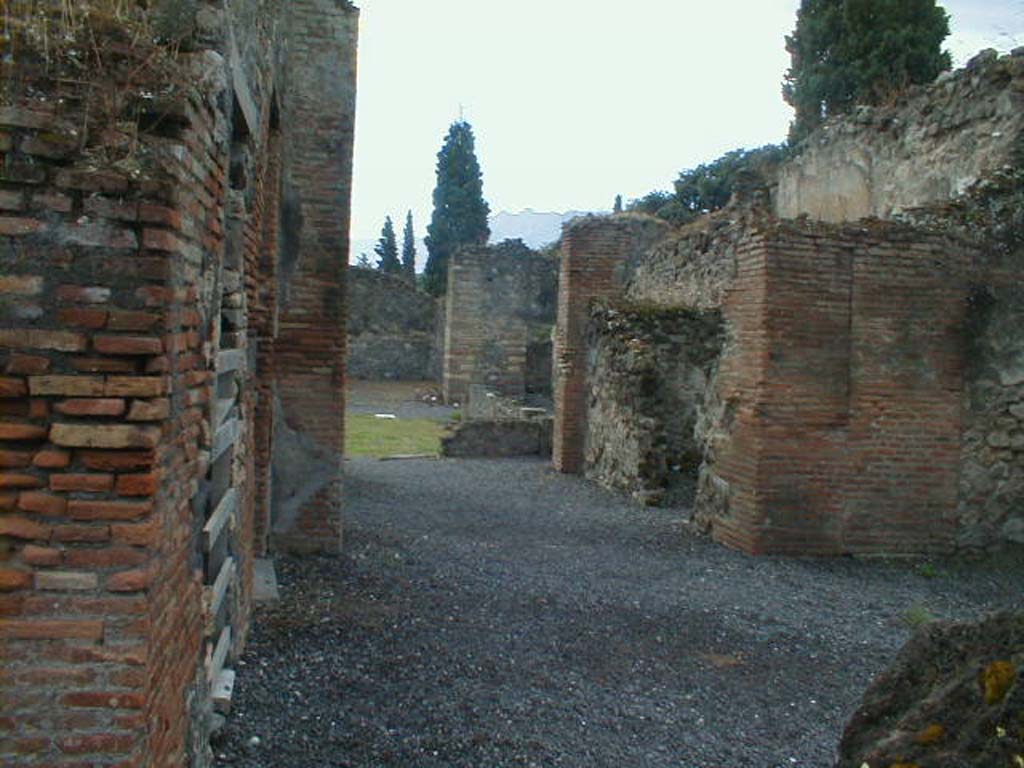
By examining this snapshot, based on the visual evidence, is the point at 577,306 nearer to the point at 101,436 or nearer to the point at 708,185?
the point at 101,436

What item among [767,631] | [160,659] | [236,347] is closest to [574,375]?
[767,631]

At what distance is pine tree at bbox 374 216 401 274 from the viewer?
57.0 meters

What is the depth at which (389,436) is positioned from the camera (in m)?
20.0

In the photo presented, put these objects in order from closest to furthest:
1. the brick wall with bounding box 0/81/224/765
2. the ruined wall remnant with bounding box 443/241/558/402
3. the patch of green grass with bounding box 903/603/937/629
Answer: the brick wall with bounding box 0/81/224/765 → the patch of green grass with bounding box 903/603/937/629 → the ruined wall remnant with bounding box 443/241/558/402

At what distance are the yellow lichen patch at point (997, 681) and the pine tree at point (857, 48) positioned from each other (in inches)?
950

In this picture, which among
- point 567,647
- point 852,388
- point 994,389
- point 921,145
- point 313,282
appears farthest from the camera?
point 921,145

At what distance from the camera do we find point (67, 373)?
2.67 meters

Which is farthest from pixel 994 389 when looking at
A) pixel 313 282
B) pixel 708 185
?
pixel 708 185

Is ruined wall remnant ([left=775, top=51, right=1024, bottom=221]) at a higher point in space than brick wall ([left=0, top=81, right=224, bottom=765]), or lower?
higher

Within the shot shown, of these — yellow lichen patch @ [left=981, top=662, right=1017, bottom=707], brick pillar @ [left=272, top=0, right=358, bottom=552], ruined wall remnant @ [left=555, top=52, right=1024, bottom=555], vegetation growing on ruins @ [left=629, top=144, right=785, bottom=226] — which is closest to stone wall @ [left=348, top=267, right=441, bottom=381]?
vegetation growing on ruins @ [left=629, top=144, right=785, bottom=226]

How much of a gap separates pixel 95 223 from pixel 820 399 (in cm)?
760

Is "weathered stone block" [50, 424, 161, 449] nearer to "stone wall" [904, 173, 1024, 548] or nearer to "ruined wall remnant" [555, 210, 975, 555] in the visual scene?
"ruined wall remnant" [555, 210, 975, 555]

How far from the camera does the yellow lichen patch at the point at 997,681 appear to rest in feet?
8.13

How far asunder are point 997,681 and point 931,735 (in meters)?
0.23
